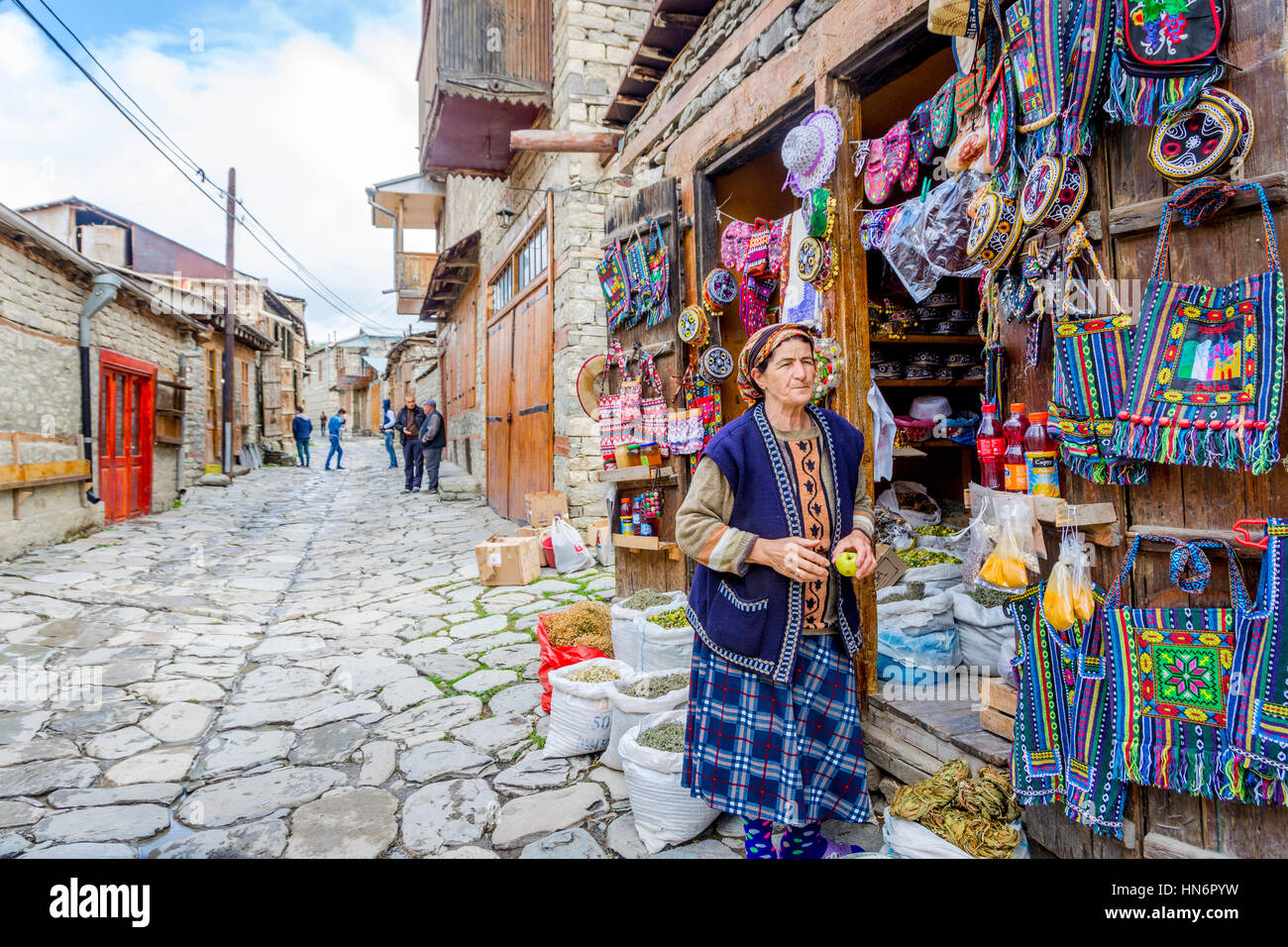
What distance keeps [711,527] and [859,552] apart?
45 centimetres

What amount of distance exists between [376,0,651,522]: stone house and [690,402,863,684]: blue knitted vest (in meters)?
4.90

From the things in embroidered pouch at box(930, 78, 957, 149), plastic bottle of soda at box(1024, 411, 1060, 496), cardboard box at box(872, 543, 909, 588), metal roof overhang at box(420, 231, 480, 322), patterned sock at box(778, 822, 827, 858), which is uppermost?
metal roof overhang at box(420, 231, 480, 322)

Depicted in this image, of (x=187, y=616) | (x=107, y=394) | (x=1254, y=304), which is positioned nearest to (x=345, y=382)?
(x=107, y=394)

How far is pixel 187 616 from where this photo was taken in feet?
20.6

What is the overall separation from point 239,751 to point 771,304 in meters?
3.69

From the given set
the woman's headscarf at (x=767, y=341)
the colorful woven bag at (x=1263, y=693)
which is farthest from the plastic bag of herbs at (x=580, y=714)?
the colorful woven bag at (x=1263, y=693)

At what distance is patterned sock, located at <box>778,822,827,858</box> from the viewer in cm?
243

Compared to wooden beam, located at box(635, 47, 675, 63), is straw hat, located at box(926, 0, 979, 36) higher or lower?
lower

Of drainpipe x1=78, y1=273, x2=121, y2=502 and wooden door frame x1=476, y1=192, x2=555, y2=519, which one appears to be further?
drainpipe x1=78, y1=273, x2=121, y2=502

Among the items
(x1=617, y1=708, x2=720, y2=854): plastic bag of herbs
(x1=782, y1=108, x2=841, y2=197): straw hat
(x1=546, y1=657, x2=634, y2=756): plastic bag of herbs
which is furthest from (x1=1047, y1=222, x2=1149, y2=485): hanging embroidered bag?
(x1=546, y1=657, x2=634, y2=756): plastic bag of herbs

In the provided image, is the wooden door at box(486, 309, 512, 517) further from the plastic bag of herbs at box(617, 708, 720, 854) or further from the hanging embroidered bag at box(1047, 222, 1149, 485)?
the hanging embroidered bag at box(1047, 222, 1149, 485)
